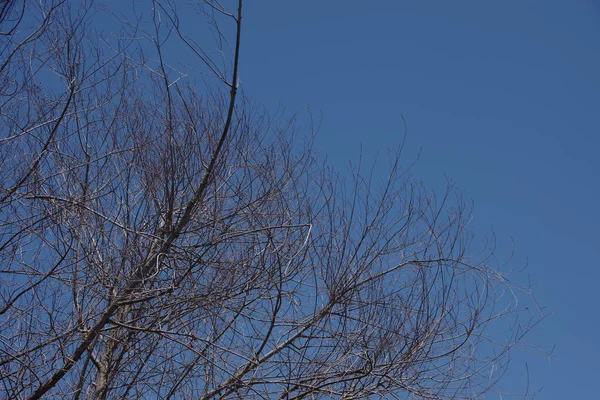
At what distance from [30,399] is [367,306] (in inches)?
93.1

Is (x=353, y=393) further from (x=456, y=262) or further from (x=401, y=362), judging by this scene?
(x=456, y=262)

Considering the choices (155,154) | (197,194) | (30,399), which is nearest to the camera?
(30,399)

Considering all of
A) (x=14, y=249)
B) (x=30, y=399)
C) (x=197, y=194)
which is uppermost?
(x=197, y=194)

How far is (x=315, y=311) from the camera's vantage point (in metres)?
5.50

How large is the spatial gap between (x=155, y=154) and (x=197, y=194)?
60cm

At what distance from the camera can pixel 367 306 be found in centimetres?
539

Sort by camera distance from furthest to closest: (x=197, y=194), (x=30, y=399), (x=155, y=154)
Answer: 1. (x=155, y=154)
2. (x=197, y=194)
3. (x=30, y=399)

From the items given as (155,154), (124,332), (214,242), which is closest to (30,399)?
(124,332)

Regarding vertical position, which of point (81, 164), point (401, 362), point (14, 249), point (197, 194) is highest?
point (81, 164)

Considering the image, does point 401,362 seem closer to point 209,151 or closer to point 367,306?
point 367,306

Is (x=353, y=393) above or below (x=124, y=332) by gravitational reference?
below

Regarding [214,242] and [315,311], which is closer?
[214,242]

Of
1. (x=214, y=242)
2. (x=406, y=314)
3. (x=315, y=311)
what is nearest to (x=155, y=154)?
(x=214, y=242)

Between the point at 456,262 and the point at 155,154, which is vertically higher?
the point at 155,154
